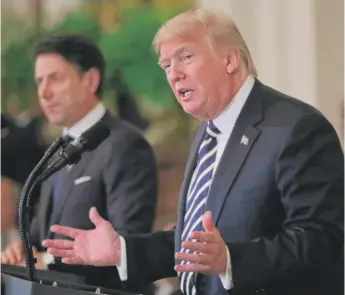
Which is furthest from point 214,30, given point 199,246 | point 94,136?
point 199,246

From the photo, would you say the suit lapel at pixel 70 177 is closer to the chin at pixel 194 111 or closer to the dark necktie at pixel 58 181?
the dark necktie at pixel 58 181

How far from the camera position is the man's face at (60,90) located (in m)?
2.01

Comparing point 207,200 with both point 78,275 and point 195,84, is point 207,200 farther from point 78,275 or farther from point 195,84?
point 78,275

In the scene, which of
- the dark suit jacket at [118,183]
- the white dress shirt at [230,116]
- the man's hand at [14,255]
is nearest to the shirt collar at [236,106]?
the white dress shirt at [230,116]

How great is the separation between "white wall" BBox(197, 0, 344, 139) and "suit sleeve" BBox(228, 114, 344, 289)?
71 mm

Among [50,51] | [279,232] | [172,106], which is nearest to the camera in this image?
[279,232]

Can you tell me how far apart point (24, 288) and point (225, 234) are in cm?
47

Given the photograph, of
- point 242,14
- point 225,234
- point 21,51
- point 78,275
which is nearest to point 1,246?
point 78,275

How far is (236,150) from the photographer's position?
5.18ft

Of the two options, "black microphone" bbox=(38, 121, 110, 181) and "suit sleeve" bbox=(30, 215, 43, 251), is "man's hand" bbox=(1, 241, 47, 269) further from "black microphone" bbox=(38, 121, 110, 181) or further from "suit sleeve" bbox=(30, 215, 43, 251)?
"black microphone" bbox=(38, 121, 110, 181)

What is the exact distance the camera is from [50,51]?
207 cm

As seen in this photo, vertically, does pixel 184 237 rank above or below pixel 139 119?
below

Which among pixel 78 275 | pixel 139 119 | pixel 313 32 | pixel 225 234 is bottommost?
pixel 78 275

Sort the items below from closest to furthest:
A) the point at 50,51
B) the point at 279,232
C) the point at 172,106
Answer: the point at 279,232
the point at 172,106
the point at 50,51
